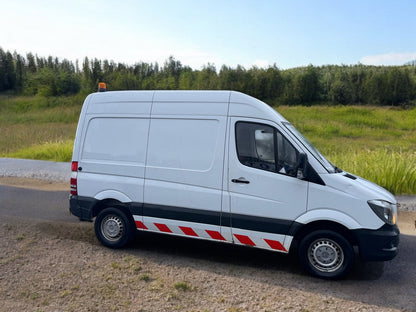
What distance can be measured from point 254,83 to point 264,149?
54018 mm

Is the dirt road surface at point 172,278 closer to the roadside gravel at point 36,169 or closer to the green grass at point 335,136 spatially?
the green grass at point 335,136

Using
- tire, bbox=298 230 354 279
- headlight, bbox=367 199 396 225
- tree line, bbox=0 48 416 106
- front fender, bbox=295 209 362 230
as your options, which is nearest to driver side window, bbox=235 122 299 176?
front fender, bbox=295 209 362 230

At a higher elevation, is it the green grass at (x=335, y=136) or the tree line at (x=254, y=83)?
the tree line at (x=254, y=83)

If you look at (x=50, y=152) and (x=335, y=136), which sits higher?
(x=335, y=136)

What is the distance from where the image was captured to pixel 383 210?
15.4 ft

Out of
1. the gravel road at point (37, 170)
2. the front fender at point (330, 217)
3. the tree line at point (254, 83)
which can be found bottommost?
the gravel road at point (37, 170)

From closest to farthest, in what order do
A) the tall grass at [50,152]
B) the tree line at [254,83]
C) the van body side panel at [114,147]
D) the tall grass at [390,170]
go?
the van body side panel at [114,147]
the tall grass at [390,170]
the tall grass at [50,152]
the tree line at [254,83]

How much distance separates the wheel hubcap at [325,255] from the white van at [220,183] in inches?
0.5

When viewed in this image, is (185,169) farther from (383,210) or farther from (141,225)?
(383,210)

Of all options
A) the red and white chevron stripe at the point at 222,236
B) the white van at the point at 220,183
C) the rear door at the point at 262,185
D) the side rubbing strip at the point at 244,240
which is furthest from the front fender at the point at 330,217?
the side rubbing strip at the point at 244,240

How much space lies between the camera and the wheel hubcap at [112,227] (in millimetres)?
5855

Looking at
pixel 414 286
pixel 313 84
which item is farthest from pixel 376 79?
pixel 414 286

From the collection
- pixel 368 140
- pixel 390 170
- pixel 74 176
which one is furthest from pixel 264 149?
pixel 368 140

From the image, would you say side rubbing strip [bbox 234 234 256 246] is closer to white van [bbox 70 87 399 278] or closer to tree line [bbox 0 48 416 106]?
white van [bbox 70 87 399 278]
